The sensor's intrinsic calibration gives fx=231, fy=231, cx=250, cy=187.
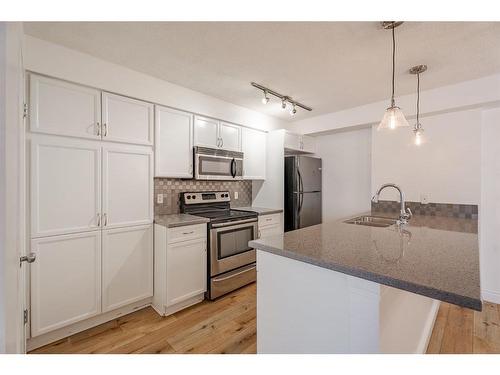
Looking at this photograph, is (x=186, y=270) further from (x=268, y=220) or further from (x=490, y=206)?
(x=490, y=206)

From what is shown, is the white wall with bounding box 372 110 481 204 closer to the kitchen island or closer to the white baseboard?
the white baseboard

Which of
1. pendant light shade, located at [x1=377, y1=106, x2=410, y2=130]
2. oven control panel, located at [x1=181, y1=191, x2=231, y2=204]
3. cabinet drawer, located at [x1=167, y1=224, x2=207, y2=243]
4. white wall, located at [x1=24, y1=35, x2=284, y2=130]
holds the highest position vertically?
white wall, located at [x1=24, y1=35, x2=284, y2=130]

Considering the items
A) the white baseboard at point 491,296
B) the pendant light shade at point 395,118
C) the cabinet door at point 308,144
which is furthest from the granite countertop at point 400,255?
the cabinet door at point 308,144

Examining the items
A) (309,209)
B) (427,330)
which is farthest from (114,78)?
(427,330)

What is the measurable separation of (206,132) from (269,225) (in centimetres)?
149

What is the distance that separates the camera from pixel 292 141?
143 inches

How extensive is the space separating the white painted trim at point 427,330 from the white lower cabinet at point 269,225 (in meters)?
1.80

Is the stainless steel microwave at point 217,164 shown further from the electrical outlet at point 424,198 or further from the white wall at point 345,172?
the electrical outlet at point 424,198

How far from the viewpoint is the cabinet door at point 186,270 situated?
88.4 inches

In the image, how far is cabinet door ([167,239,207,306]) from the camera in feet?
7.36

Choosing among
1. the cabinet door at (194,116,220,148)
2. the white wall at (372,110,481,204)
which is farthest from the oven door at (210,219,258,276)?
the white wall at (372,110,481,204)

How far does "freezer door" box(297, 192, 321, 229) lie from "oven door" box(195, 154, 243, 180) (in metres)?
1.08

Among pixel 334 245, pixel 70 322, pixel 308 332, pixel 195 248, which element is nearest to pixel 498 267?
pixel 334 245

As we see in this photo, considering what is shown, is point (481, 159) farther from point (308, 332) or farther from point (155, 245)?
point (155, 245)
